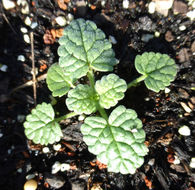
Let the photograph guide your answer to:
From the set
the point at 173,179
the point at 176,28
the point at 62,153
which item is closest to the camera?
the point at 173,179

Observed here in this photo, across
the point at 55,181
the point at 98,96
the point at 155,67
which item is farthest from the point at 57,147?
the point at 155,67

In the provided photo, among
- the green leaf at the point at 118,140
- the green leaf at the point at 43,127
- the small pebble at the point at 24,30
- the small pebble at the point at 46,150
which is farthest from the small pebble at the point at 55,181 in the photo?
the small pebble at the point at 24,30

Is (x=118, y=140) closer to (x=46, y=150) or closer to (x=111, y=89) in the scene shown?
(x=111, y=89)

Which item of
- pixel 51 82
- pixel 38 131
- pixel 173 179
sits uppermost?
pixel 51 82

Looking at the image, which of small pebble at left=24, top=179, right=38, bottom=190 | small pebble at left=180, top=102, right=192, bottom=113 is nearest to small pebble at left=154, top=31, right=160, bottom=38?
small pebble at left=180, top=102, right=192, bottom=113

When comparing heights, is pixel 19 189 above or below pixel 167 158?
above

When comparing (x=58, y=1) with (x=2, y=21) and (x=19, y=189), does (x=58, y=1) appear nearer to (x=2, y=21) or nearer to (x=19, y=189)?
(x=2, y=21)

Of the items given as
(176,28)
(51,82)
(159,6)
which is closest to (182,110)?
(176,28)
